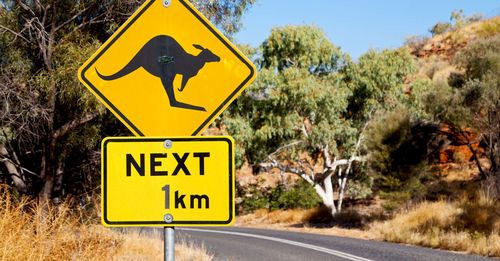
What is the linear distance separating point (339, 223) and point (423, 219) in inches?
248

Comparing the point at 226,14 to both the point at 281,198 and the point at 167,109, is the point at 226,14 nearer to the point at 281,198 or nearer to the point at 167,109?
the point at 167,109

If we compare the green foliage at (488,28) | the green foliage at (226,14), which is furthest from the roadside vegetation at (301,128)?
the green foliage at (488,28)

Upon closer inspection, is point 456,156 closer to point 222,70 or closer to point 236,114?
point 236,114

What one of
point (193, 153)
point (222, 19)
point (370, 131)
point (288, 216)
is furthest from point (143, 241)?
point (288, 216)

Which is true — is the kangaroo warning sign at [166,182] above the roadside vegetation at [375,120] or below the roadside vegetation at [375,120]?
below

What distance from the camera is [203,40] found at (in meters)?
2.68

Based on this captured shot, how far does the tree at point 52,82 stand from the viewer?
9.56m

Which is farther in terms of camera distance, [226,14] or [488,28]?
[488,28]

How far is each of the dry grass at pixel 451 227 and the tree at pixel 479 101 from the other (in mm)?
2736

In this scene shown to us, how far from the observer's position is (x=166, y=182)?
251 centimetres

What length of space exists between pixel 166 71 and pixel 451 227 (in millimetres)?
15211

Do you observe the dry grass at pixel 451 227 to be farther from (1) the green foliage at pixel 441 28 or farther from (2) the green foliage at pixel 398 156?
(1) the green foliage at pixel 441 28

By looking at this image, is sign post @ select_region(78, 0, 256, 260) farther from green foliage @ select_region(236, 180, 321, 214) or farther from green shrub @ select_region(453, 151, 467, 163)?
green shrub @ select_region(453, 151, 467, 163)

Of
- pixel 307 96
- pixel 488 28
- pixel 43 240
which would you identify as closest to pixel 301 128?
pixel 307 96
